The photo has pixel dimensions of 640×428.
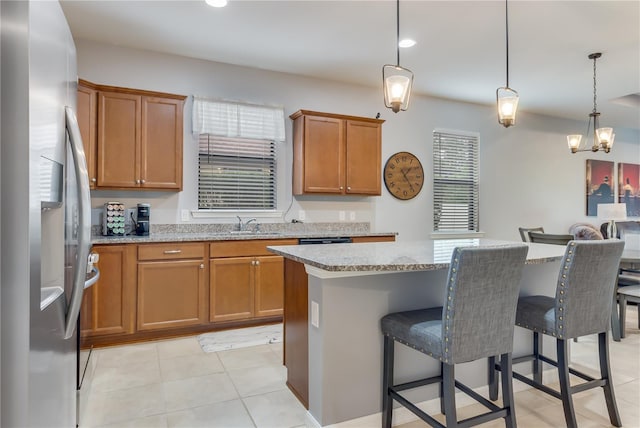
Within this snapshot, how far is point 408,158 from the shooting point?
5406 millimetres

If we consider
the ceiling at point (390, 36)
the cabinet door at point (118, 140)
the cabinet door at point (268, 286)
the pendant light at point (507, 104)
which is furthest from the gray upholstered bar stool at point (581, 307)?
the cabinet door at point (118, 140)

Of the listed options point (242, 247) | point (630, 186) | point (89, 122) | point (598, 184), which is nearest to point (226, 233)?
point (242, 247)

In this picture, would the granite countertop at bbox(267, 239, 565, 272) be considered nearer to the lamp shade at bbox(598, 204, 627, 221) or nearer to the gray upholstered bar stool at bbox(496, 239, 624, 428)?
the gray upholstered bar stool at bbox(496, 239, 624, 428)

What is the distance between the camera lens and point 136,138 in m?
3.66

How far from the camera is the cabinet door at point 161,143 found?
12.2 ft

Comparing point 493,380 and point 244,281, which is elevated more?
point 244,281

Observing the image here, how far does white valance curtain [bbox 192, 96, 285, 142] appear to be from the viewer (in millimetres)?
4155

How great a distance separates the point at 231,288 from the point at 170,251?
0.66 m

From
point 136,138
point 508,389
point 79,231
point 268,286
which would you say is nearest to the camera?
point 79,231

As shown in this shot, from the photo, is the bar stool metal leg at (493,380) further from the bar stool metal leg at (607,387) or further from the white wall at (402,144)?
the white wall at (402,144)

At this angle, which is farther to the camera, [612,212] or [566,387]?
[612,212]

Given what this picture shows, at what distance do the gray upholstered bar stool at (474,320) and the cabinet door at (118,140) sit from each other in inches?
116

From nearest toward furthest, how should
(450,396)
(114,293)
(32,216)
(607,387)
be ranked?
(32,216) → (450,396) → (607,387) → (114,293)

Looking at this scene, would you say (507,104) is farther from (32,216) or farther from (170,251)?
(170,251)
